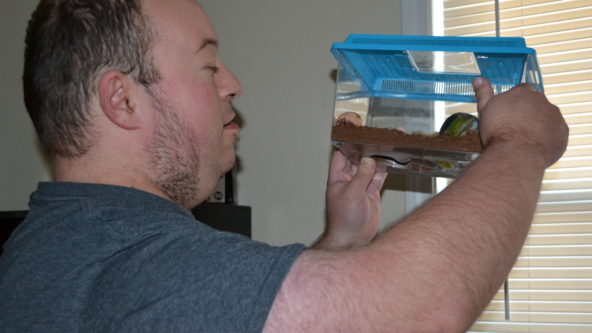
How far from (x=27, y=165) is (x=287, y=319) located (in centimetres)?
179

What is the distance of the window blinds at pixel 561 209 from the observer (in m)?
1.68

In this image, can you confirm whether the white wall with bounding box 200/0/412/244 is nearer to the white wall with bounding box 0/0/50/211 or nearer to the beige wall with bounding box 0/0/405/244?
the beige wall with bounding box 0/0/405/244

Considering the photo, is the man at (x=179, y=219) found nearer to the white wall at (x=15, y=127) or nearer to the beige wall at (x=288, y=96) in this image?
the beige wall at (x=288, y=96)

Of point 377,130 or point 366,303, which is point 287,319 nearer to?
point 366,303

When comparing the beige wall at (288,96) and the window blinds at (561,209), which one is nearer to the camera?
the window blinds at (561,209)

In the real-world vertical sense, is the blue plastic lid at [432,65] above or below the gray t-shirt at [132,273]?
above

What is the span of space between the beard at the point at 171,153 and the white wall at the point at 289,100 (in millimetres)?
874

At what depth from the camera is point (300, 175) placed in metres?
1.95

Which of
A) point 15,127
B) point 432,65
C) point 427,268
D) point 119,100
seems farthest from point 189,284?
point 15,127

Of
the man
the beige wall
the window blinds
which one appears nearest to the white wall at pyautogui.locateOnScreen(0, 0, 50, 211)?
the beige wall

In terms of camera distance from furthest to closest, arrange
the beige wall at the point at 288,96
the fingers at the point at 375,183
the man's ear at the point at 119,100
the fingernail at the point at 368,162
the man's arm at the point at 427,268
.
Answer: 1. the beige wall at the point at 288,96
2. the fingers at the point at 375,183
3. the fingernail at the point at 368,162
4. the man's ear at the point at 119,100
5. the man's arm at the point at 427,268

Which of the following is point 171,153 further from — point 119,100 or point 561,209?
point 561,209

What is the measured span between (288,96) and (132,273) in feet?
4.12

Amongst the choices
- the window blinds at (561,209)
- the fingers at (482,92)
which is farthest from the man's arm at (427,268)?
the window blinds at (561,209)
